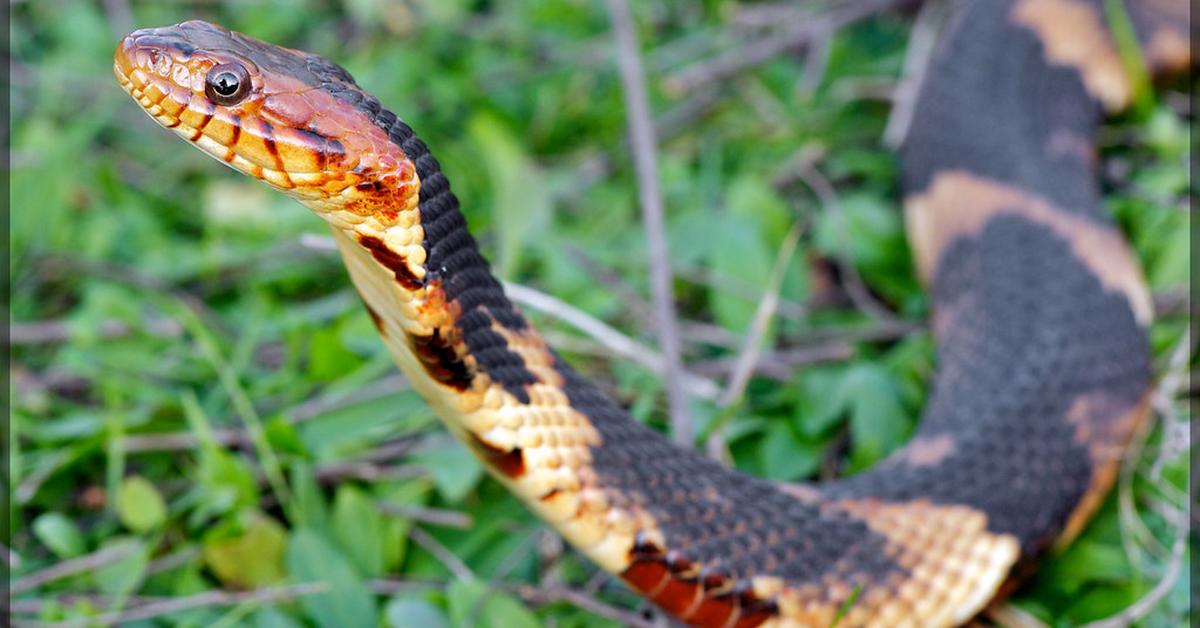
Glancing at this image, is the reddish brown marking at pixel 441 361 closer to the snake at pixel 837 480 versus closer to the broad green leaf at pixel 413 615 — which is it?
the snake at pixel 837 480

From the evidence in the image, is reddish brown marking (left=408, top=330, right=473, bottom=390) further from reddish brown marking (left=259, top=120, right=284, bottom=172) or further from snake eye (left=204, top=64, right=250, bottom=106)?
snake eye (left=204, top=64, right=250, bottom=106)

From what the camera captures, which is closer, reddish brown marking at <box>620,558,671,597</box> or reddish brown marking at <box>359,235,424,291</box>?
reddish brown marking at <box>359,235,424,291</box>

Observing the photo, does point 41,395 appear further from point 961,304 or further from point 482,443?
point 961,304

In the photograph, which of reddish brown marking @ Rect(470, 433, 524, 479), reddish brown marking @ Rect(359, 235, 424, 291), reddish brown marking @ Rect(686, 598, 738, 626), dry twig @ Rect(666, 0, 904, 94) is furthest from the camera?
dry twig @ Rect(666, 0, 904, 94)

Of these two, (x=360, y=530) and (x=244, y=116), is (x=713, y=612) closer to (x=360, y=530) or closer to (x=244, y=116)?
(x=360, y=530)

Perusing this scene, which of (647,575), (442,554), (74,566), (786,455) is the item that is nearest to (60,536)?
(74,566)

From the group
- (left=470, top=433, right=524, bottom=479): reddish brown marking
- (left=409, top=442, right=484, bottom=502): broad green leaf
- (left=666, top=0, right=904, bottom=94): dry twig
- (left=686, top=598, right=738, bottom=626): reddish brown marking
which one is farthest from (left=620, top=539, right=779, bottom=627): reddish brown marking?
(left=666, top=0, right=904, bottom=94): dry twig
